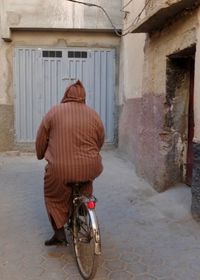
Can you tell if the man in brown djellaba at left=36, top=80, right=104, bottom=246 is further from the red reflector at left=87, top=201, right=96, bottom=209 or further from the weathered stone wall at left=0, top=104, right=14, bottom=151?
the weathered stone wall at left=0, top=104, right=14, bottom=151

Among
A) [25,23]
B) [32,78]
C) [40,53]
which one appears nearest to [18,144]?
[32,78]

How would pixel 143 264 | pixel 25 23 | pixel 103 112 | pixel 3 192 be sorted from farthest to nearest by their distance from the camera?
pixel 103 112
pixel 25 23
pixel 3 192
pixel 143 264

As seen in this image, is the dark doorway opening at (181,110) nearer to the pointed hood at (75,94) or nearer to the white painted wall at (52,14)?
the pointed hood at (75,94)

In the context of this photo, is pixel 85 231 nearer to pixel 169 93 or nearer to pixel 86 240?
pixel 86 240

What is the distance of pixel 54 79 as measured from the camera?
10.7 metres

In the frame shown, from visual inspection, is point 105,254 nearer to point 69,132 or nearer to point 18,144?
point 69,132

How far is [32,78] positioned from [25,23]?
1413 mm

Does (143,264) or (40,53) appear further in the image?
(40,53)

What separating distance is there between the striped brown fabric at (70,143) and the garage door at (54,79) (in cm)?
698

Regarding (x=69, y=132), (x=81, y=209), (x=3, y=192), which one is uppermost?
(x=69, y=132)

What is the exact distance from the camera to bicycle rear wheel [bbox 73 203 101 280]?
10.7 feet

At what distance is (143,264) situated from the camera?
3.86m

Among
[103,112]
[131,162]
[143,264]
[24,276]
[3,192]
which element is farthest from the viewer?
[103,112]

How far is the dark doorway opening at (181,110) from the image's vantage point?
6203 mm
